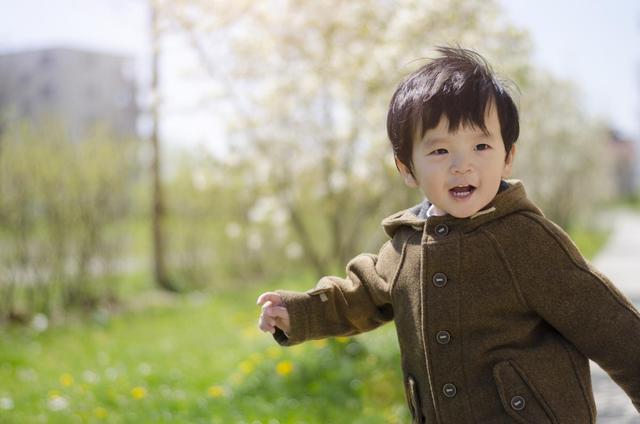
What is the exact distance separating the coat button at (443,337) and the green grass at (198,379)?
2.46 m

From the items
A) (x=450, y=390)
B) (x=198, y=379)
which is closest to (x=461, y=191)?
(x=450, y=390)

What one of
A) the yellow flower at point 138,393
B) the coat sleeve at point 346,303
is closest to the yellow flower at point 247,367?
the yellow flower at point 138,393

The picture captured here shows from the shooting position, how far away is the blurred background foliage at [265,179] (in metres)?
5.41

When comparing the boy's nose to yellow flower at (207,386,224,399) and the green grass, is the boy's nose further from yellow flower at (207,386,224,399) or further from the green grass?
yellow flower at (207,386,224,399)

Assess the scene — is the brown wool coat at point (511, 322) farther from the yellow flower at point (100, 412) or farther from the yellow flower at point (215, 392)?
the yellow flower at point (215, 392)

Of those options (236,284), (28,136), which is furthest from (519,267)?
(236,284)

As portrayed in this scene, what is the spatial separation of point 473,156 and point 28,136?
7.38 meters

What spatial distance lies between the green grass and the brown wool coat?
7.99 feet

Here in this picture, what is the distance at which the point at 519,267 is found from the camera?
195 cm

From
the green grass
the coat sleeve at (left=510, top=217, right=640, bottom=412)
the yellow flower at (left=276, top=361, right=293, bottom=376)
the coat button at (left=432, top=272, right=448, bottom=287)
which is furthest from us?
the yellow flower at (left=276, top=361, right=293, bottom=376)

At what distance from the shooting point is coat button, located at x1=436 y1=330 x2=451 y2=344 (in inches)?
78.6

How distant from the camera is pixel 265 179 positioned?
7500 millimetres

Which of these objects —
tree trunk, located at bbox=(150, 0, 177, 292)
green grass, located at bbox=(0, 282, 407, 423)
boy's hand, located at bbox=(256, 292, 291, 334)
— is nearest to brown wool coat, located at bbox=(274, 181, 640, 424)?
boy's hand, located at bbox=(256, 292, 291, 334)

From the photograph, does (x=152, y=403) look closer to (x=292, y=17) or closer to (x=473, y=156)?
(x=292, y=17)
